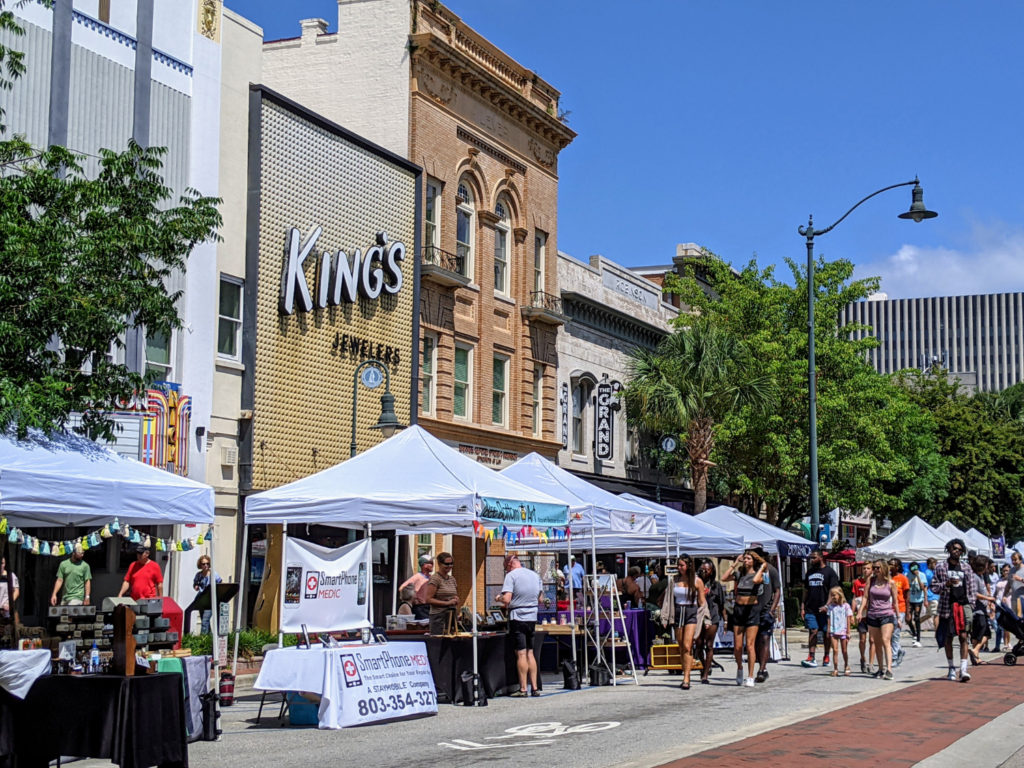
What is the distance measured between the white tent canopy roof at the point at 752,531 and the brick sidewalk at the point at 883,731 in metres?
9.81

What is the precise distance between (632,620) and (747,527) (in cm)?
723

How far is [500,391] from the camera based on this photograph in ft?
113

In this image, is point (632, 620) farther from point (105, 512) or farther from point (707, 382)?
point (707, 382)

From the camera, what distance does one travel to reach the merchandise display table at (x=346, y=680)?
1362cm

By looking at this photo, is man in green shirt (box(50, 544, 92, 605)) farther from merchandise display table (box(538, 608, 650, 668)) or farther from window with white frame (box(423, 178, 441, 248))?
window with white frame (box(423, 178, 441, 248))

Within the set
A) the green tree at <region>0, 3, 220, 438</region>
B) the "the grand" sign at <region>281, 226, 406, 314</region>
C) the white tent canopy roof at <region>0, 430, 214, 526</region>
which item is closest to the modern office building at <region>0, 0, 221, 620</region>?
the "the grand" sign at <region>281, 226, 406, 314</region>

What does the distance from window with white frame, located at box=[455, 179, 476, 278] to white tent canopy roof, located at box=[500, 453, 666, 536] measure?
41.2ft

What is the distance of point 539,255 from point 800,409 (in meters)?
9.39

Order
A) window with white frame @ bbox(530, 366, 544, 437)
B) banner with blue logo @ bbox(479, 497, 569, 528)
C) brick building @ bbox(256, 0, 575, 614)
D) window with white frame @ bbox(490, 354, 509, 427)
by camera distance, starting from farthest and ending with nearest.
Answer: window with white frame @ bbox(530, 366, 544, 437) < window with white frame @ bbox(490, 354, 509, 427) < brick building @ bbox(256, 0, 575, 614) < banner with blue logo @ bbox(479, 497, 569, 528)

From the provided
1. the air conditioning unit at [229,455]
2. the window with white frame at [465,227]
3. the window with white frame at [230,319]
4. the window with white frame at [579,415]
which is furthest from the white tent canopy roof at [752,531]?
the window with white frame at [230,319]

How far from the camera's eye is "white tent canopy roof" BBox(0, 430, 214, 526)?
12.2 metres

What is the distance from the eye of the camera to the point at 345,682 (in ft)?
45.1

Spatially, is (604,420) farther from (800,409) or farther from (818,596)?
(818,596)

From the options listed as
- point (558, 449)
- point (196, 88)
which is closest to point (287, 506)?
point (196, 88)
